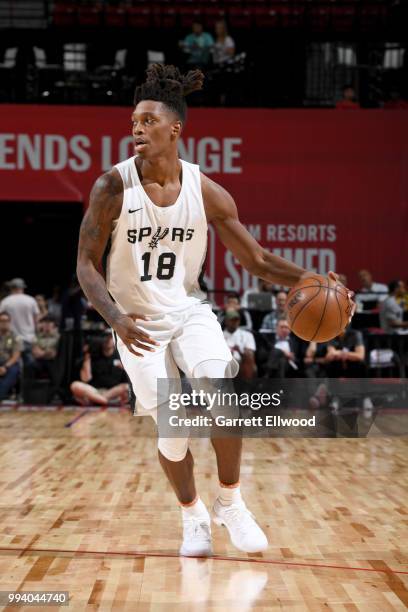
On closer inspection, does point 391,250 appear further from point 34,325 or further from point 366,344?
point 34,325

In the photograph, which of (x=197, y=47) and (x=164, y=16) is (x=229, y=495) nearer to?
(x=197, y=47)

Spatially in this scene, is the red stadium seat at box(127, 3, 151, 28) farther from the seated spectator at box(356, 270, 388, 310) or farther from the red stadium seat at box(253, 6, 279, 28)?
the seated spectator at box(356, 270, 388, 310)

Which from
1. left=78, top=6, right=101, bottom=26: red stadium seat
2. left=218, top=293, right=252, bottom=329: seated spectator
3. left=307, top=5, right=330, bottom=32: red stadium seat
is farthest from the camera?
left=78, top=6, right=101, bottom=26: red stadium seat

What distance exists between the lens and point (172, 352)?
154 inches

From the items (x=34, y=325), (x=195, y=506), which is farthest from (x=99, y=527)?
(x=34, y=325)

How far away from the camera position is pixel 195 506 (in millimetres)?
3971

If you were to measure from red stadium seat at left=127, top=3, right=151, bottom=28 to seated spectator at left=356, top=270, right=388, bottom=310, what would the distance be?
586 centimetres

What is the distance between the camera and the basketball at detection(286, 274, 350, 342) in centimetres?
386

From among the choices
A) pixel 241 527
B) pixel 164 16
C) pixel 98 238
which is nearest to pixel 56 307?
pixel 164 16

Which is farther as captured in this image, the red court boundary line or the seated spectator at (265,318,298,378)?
the seated spectator at (265,318,298,378)

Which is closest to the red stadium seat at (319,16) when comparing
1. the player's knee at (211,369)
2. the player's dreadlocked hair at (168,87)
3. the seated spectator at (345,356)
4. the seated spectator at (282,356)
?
the seated spectator at (282,356)

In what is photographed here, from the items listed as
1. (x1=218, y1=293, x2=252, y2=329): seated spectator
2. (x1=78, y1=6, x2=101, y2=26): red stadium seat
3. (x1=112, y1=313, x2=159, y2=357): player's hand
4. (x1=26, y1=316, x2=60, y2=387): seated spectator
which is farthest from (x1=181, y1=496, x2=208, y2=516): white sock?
(x1=78, y1=6, x2=101, y2=26): red stadium seat

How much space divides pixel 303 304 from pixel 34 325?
8.32m

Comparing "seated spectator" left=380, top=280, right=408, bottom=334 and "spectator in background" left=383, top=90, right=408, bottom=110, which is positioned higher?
"spectator in background" left=383, top=90, right=408, bottom=110
